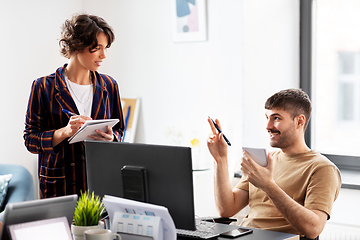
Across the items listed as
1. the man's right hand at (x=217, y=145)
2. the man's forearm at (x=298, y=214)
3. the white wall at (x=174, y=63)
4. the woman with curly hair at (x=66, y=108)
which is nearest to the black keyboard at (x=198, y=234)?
the man's forearm at (x=298, y=214)

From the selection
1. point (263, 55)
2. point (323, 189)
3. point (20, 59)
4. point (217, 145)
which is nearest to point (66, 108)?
point (217, 145)

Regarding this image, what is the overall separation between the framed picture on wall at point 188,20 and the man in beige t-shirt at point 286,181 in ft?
4.67

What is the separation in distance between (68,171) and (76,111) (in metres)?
0.28

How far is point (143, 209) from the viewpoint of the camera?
4.65ft

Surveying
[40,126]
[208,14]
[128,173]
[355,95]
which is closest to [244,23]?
[208,14]

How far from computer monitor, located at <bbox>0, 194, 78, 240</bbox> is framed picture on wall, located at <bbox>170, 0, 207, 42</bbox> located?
7.29ft

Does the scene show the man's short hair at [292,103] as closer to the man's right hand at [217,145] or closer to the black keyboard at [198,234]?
the man's right hand at [217,145]

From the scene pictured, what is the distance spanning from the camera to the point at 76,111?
209cm

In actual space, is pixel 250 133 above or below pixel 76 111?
below

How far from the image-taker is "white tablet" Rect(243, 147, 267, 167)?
67.2 inches

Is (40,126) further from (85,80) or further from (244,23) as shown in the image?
(244,23)

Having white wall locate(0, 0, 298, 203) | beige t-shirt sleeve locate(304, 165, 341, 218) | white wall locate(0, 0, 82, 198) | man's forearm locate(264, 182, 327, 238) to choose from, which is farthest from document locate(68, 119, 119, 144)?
white wall locate(0, 0, 82, 198)

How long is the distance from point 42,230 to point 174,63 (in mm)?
2398

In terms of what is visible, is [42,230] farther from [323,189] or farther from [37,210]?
[323,189]
